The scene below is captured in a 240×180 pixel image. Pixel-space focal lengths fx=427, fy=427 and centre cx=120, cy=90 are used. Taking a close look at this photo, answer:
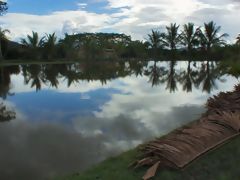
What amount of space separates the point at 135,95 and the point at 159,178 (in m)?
9.99

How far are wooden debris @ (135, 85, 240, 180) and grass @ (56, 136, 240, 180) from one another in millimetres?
77

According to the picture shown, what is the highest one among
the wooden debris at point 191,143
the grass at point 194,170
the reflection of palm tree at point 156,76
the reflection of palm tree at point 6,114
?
the wooden debris at point 191,143

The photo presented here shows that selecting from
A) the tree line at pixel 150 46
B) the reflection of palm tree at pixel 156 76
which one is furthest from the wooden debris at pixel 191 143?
the tree line at pixel 150 46

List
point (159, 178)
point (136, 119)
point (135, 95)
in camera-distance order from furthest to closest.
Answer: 1. point (135, 95)
2. point (136, 119)
3. point (159, 178)

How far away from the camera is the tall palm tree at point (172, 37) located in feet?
152

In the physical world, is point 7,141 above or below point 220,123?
below

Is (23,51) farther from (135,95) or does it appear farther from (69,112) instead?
(69,112)

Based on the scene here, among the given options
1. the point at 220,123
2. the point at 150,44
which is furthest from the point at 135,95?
the point at 150,44

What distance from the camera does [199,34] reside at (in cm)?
4444

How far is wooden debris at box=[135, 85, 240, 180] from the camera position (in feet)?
14.8

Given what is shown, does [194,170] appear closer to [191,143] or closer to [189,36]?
[191,143]

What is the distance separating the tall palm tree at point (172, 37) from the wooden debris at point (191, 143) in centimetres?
4077

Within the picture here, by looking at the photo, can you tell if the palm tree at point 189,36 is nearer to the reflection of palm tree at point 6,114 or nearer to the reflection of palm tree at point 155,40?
the reflection of palm tree at point 155,40

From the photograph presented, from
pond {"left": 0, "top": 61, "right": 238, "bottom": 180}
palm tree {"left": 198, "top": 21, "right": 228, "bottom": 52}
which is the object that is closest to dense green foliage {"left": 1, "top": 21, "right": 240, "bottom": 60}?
palm tree {"left": 198, "top": 21, "right": 228, "bottom": 52}
